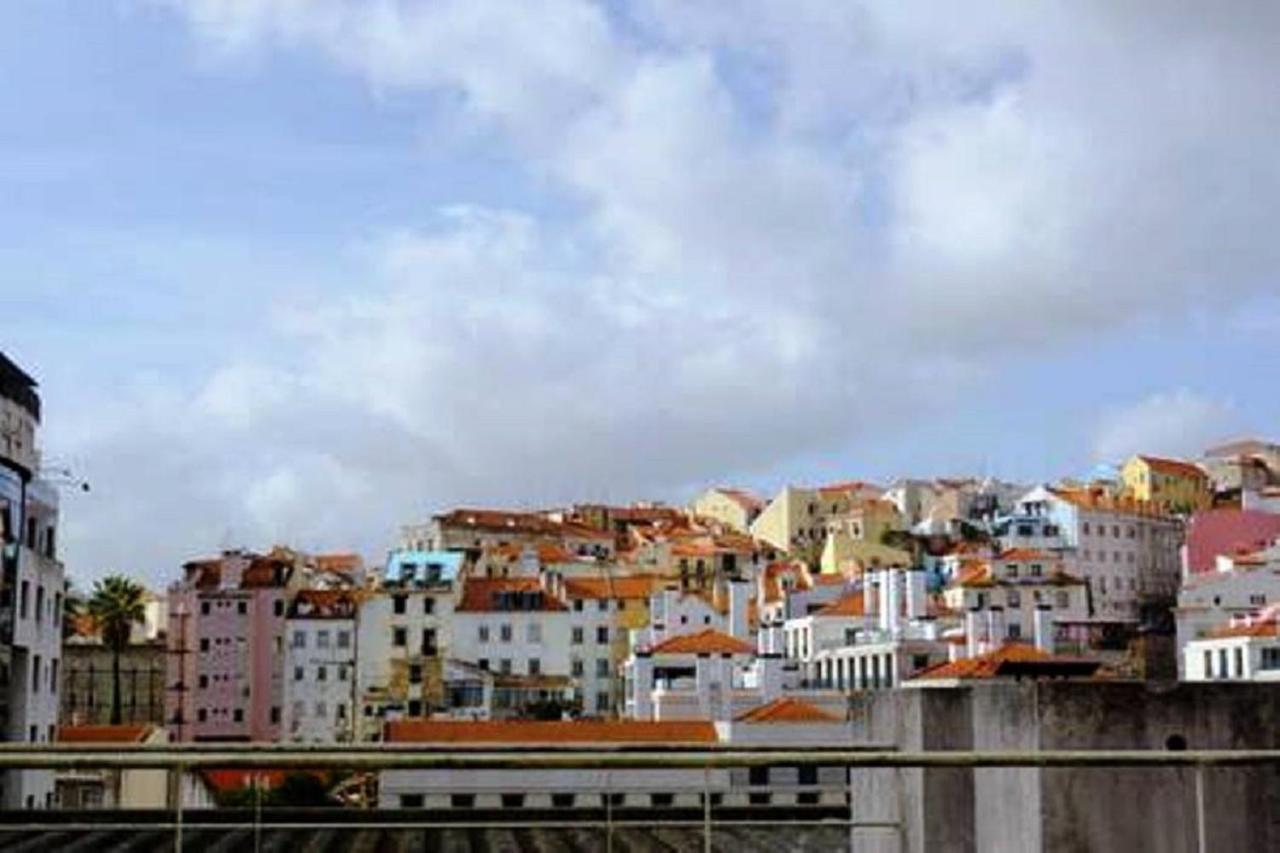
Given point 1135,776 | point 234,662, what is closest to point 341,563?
point 234,662

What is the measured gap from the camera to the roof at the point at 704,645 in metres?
86.3

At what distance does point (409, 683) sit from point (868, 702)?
8984 cm

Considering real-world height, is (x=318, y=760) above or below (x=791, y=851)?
above

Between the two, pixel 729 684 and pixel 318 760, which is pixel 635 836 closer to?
pixel 318 760

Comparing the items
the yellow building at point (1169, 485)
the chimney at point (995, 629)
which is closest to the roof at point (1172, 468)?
the yellow building at point (1169, 485)

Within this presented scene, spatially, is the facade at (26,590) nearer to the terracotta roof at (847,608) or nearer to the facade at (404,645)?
the facade at (404,645)

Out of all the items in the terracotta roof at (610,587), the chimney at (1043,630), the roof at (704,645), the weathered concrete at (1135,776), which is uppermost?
the terracotta roof at (610,587)

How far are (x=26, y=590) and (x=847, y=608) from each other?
52.7m

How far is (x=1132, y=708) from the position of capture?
8492 mm

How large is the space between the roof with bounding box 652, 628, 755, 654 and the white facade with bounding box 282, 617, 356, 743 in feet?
77.5

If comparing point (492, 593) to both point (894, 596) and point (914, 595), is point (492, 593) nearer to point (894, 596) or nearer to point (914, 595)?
point (894, 596)

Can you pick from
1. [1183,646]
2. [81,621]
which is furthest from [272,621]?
[1183,646]

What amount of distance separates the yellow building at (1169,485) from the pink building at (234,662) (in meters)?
75.4

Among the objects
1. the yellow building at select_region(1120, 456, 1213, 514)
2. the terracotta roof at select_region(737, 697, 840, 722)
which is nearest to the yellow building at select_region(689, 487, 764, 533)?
the yellow building at select_region(1120, 456, 1213, 514)
